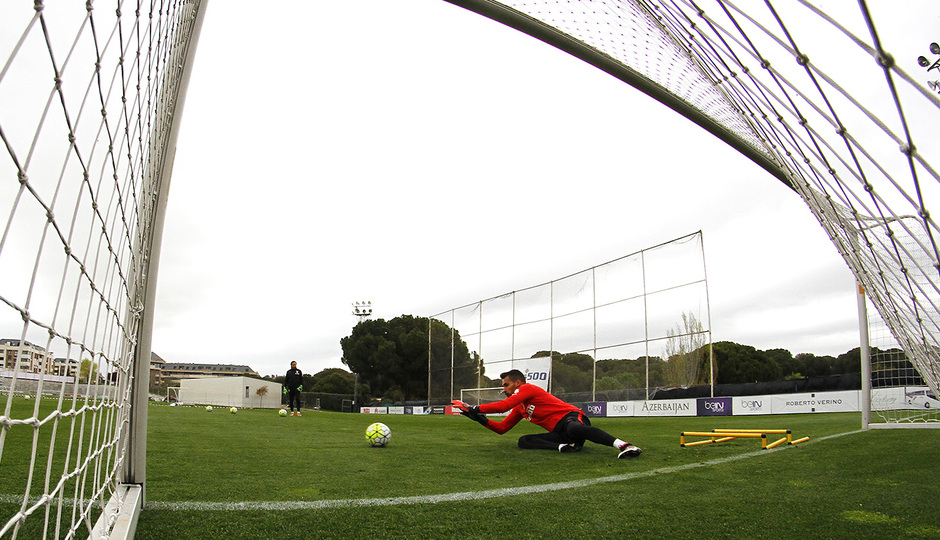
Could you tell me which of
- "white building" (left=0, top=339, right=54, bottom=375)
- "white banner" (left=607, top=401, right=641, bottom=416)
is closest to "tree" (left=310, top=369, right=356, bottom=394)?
"white banner" (left=607, top=401, right=641, bottom=416)

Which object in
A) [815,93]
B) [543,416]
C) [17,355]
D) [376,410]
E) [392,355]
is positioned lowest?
[376,410]

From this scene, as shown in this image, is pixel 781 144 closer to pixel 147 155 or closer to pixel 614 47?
pixel 614 47

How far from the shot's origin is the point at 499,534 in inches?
92.0

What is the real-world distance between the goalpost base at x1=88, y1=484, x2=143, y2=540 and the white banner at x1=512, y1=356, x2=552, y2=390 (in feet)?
59.8

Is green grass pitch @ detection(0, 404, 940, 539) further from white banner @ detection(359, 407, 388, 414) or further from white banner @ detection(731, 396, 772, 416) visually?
white banner @ detection(359, 407, 388, 414)

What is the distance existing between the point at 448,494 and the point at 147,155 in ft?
7.58

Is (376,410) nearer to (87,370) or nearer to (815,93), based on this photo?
(87,370)

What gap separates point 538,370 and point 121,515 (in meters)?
19.2

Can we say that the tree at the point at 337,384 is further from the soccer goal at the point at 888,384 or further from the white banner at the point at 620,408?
the soccer goal at the point at 888,384

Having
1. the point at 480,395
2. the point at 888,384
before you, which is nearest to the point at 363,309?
the point at 480,395

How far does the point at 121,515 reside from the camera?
2119 millimetres

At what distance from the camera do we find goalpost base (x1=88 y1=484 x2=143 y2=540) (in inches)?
75.1

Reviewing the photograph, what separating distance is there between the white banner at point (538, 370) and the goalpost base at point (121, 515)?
18.2 metres

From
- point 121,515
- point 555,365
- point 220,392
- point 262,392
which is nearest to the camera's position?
point 121,515
